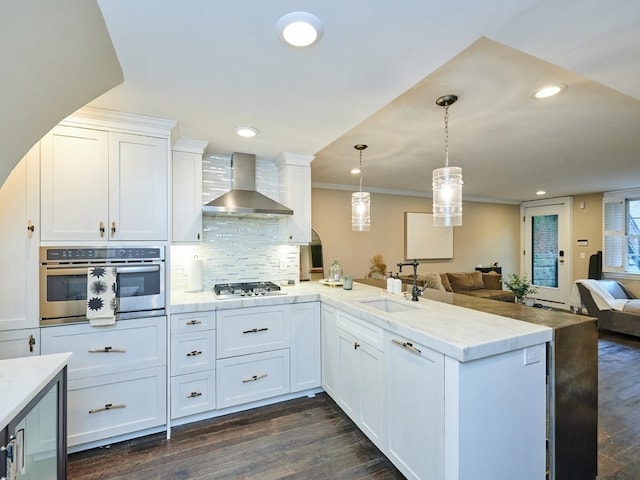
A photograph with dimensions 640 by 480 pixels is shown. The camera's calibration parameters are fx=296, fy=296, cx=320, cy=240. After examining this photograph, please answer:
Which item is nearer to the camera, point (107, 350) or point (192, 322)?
point (107, 350)

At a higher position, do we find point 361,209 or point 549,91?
point 549,91

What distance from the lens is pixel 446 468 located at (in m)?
1.41

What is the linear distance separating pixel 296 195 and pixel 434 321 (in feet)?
6.40

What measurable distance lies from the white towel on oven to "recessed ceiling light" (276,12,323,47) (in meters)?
1.85

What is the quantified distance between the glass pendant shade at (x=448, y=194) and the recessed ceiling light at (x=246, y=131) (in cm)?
150

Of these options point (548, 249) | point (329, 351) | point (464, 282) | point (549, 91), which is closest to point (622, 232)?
point (548, 249)

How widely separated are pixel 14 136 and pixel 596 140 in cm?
464

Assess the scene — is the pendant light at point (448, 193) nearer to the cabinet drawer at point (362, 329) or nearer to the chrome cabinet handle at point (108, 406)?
the cabinet drawer at point (362, 329)

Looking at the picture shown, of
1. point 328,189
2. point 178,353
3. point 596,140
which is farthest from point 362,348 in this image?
point 328,189

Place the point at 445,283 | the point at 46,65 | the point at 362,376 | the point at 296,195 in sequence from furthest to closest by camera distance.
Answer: the point at 445,283
the point at 296,195
the point at 362,376
the point at 46,65

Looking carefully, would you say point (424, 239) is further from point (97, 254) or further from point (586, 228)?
point (97, 254)

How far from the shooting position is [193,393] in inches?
92.4

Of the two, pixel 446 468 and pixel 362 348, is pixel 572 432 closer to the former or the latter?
pixel 446 468

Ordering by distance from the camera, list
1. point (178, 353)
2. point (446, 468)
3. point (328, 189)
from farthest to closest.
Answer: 1. point (328, 189)
2. point (178, 353)
3. point (446, 468)
